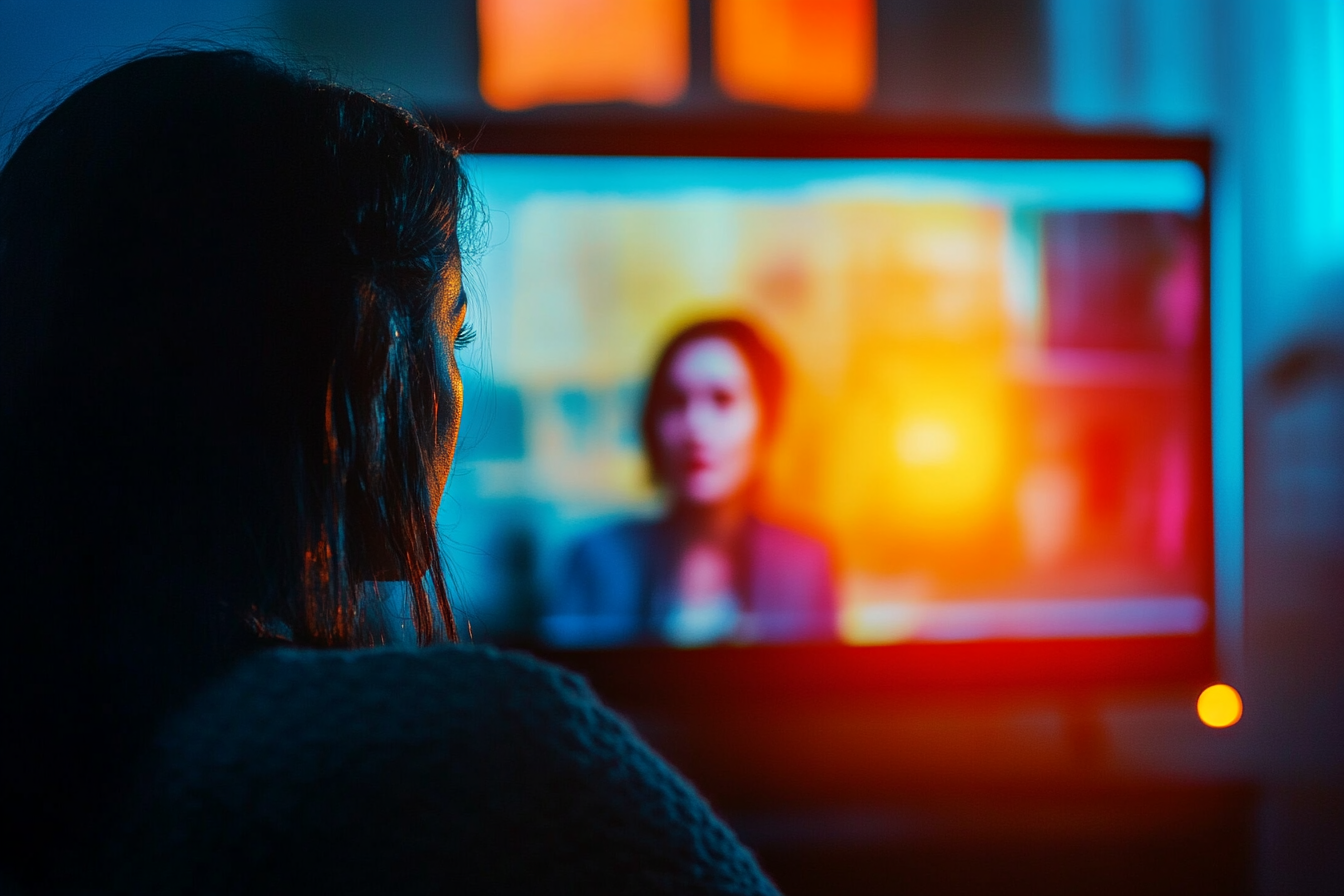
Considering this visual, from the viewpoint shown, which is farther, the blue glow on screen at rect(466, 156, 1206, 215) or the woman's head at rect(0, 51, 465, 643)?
the blue glow on screen at rect(466, 156, 1206, 215)

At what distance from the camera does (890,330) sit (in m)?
1.41

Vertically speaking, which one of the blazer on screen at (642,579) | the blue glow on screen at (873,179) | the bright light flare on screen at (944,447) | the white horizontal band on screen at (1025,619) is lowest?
the white horizontal band on screen at (1025,619)

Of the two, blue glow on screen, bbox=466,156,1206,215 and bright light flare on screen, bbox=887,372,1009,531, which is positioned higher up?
blue glow on screen, bbox=466,156,1206,215

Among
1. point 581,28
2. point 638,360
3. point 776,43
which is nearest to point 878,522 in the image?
point 638,360

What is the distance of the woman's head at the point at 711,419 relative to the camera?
1404 mm

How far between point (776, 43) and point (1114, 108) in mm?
596

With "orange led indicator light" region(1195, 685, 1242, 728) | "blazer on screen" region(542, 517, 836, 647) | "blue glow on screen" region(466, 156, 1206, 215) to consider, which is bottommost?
"orange led indicator light" region(1195, 685, 1242, 728)

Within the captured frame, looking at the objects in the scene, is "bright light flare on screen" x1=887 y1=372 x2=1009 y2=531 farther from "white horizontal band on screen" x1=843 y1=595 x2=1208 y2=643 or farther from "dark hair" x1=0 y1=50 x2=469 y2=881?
"dark hair" x1=0 y1=50 x2=469 y2=881

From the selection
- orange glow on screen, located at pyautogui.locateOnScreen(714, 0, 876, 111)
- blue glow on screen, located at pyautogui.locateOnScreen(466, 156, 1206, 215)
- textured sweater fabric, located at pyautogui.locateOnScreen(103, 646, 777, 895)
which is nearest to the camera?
textured sweater fabric, located at pyautogui.locateOnScreen(103, 646, 777, 895)

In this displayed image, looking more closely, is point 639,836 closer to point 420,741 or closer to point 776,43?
point 420,741

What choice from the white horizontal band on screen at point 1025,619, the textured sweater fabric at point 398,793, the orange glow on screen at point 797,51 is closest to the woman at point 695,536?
the white horizontal band on screen at point 1025,619

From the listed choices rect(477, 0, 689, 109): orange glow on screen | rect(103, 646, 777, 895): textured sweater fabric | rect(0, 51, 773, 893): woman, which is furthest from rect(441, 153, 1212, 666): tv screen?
rect(103, 646, 777, 895): textured sweater fabric

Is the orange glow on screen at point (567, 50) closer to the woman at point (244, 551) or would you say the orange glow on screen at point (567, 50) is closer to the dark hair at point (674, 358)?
the dark hair at point (674, 358)

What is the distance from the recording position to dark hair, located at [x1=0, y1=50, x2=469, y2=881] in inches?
15.9
